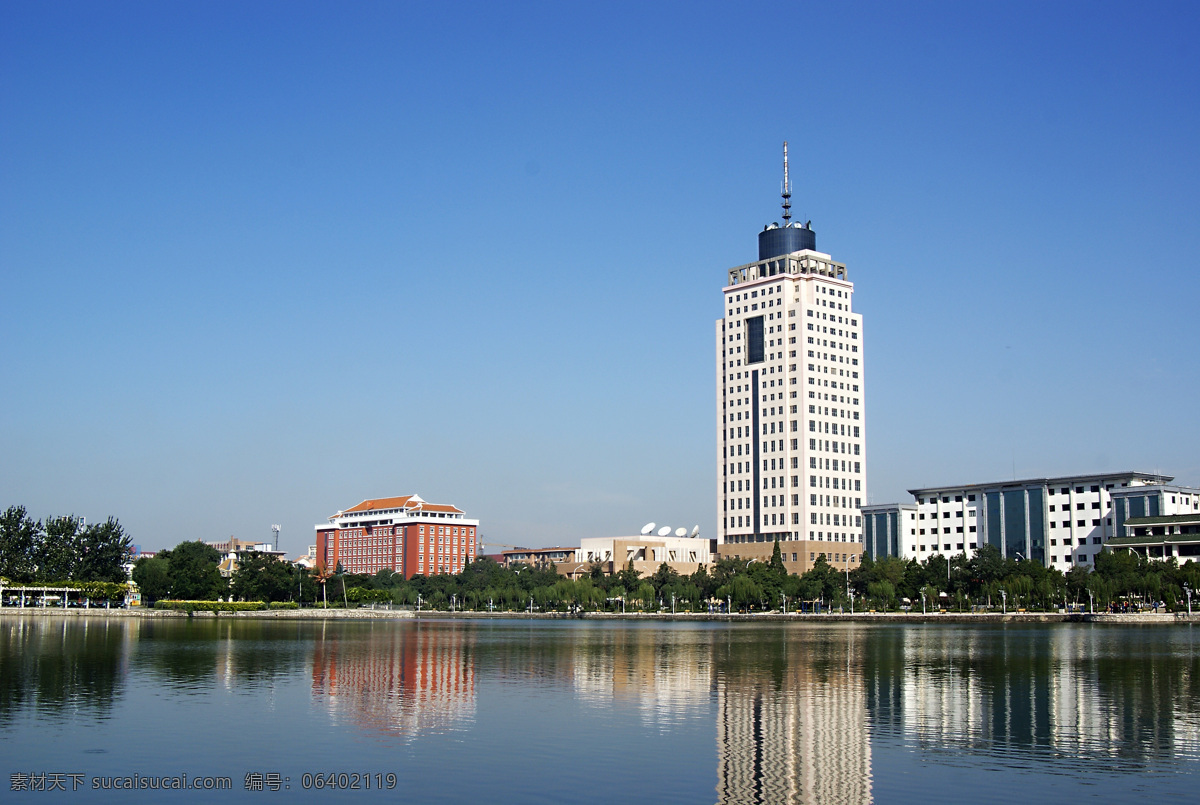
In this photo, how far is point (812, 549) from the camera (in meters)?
167

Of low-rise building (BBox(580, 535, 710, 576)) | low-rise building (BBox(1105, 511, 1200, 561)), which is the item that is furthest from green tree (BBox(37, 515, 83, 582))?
low-rise building (BBox(1105, 511, 1200, 561))

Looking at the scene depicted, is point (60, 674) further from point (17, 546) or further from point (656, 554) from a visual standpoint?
point (656, 554)

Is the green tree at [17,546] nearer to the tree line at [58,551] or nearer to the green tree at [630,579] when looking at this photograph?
the tree line at [58,551]

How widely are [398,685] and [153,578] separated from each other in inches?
4646

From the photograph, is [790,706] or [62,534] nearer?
[790,706]

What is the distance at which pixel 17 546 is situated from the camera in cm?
14375

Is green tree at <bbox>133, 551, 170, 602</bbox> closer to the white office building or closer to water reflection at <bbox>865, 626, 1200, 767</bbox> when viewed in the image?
the white office building

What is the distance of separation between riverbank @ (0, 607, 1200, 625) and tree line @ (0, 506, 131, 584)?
30.1 ft

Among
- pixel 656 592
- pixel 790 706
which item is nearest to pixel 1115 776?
pixel 790 706

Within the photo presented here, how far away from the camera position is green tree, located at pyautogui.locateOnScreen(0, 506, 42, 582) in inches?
5581

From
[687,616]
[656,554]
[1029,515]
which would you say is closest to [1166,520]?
[1029,515]

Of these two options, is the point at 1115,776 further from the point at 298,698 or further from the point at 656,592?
the point at 656,592

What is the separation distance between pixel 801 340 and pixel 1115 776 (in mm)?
150707

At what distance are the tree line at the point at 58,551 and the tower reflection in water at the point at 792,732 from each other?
118066 mm
